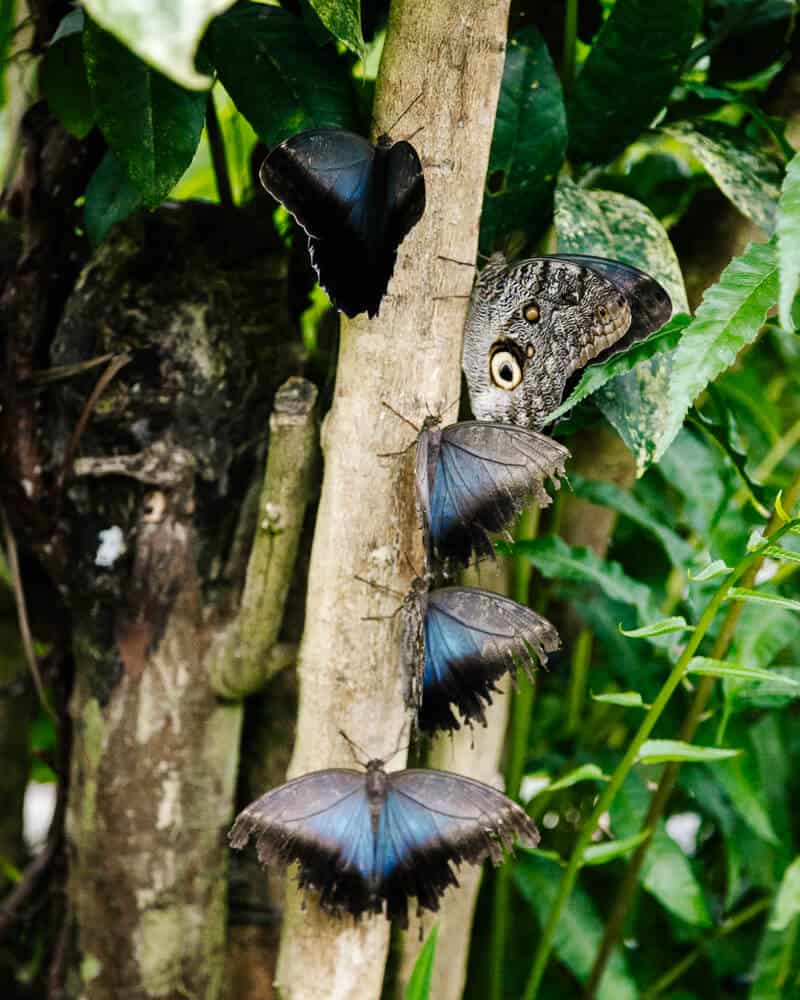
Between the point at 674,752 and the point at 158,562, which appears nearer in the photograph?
the point at 674,752

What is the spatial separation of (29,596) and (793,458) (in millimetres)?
1066

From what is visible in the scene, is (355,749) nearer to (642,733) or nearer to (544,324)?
(642,733)

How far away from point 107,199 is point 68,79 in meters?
0.10

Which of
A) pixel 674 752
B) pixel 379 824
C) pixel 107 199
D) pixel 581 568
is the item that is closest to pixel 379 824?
pixel 379 824

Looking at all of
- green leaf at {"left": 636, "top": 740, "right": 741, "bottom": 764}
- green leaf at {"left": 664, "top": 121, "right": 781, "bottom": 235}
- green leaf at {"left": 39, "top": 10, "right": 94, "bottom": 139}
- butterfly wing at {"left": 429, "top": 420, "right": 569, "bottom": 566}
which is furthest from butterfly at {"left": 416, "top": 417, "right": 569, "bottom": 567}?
green leaf at {"left": 39, "top": 10, "right": 94, "bottom": 139}

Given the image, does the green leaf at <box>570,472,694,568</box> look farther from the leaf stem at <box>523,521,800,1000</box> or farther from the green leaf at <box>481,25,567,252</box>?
the green leaf at <box>481,25,567,252</box>

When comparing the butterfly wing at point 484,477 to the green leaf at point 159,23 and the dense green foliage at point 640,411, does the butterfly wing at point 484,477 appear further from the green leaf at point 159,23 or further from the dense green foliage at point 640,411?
the green leaf at point 159,23

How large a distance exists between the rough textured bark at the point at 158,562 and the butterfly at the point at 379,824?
11.4 inches

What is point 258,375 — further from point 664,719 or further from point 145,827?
point 664,719

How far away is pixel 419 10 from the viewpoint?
67 centimetres

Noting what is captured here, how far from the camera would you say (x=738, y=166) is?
0.88 metres

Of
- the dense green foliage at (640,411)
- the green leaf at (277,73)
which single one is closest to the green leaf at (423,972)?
the dense green foliage at (640,411)

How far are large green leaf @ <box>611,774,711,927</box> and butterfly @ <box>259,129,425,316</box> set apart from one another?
63 centimetres

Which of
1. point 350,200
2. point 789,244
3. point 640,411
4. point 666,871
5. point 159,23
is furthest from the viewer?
point 666,871
